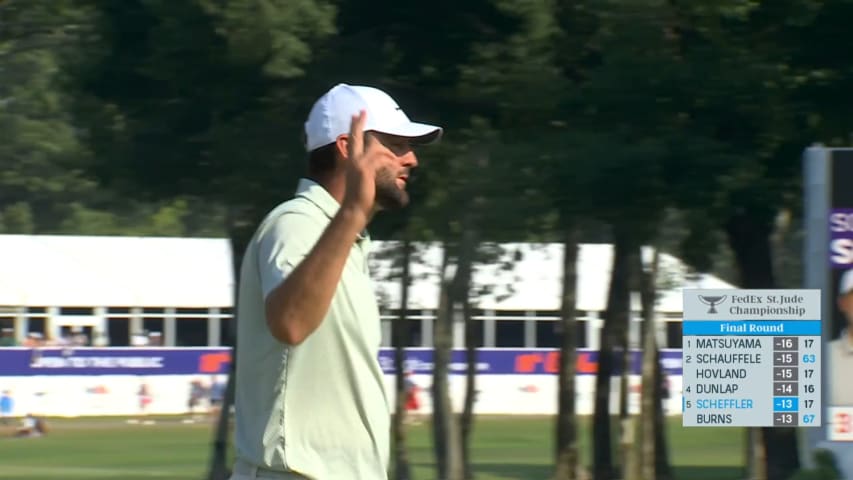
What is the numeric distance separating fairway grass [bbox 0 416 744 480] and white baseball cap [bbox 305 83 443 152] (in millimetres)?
19147

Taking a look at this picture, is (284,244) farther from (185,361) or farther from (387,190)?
(185,361)

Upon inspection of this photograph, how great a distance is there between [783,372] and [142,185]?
9.87 meters

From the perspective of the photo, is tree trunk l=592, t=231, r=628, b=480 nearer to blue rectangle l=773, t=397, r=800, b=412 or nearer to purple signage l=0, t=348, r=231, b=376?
blue rectangle l=773, t=397, r=800, b=412

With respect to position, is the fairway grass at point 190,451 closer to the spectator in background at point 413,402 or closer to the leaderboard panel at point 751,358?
the spectator in background at point 413,402

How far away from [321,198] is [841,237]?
8.30m

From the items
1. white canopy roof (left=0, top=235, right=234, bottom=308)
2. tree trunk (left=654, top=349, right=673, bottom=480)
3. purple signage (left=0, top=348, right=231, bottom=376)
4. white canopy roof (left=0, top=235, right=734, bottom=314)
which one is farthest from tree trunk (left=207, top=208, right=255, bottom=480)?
white canopy roof (left=0, top=235, right=234, bottom=308)

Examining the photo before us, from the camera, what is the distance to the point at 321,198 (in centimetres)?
405

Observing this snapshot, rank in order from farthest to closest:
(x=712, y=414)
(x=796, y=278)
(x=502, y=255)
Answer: (x=796, y=278), (x=502, y=255), (x=712, y=414)

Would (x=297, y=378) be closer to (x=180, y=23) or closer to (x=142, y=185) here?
(x=180, y=23)

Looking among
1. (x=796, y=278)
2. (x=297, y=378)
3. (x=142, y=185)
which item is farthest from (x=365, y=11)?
(x=796, y=278)

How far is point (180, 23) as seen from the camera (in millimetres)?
15070

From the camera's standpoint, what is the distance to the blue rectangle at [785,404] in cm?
1013

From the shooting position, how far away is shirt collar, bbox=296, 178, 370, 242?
13.2 ft

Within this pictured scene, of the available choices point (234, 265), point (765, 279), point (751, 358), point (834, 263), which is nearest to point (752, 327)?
point (751, 358)
